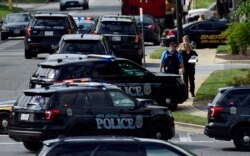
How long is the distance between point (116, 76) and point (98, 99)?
667cm

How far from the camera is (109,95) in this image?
22.0 m

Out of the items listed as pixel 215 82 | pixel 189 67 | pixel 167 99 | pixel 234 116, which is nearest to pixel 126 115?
pixel 234 116

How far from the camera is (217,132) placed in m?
22.8

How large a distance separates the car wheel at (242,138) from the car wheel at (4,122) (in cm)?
513

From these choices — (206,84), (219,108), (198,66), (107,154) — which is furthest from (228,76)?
(107,154)

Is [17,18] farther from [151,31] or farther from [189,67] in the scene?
[189,67]

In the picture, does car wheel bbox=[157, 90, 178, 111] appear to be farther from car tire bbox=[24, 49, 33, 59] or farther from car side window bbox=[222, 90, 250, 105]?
car tire bbox=[24, 49, 33, 59]

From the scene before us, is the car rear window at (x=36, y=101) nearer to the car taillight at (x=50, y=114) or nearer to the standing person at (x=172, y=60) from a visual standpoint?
the car taillight at (x=50, y=114)

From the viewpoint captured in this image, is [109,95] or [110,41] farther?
[110,41]

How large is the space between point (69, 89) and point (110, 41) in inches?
698

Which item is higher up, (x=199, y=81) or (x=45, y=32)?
(x=45, y=32)

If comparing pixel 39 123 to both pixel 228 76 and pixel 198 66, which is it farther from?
pixel 198 66

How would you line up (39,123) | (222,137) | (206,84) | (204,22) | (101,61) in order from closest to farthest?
(39,123), (222,137), (101,61), (206,84), (204,22)

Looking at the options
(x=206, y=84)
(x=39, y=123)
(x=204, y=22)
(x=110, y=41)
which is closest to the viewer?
(x=39, y=123)
